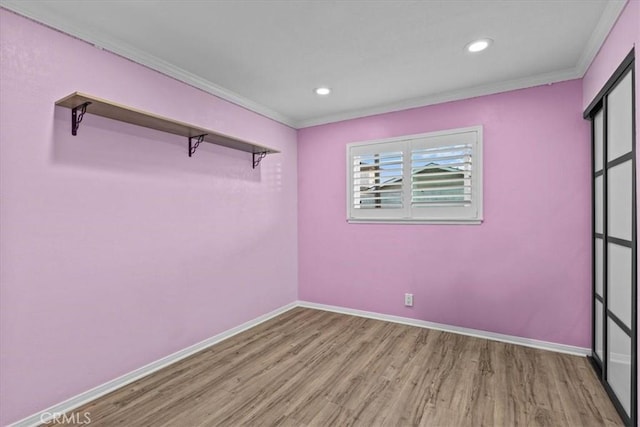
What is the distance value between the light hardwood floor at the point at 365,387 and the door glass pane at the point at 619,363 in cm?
12

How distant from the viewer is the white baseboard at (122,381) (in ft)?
6.19

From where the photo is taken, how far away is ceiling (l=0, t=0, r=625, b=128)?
192 cm

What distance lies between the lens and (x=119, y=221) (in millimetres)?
2303

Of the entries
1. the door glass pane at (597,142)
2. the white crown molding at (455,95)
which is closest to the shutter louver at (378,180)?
the white crown molding at (455,95)

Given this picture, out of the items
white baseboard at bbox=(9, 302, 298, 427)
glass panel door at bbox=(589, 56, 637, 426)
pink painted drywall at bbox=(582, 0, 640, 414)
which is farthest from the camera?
white baseboard at bbox=(9, 302, 298, 427)

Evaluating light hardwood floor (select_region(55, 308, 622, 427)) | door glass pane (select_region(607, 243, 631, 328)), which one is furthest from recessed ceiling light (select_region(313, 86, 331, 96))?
door glass pane (select_region(607, 243, 631, 328))

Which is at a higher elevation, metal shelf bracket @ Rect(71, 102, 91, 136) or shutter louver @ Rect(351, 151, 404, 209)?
metal shelf bracket @ Rect(71, 102, 91, 136)

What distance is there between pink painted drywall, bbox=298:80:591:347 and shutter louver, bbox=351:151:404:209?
21cm

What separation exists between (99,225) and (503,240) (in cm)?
345

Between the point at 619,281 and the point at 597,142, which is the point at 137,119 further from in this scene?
the point at 597,142

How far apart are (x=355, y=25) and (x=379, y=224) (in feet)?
7.18

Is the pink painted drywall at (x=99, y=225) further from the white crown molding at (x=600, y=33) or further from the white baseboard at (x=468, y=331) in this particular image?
the white crown molding at (x=600, y=33)

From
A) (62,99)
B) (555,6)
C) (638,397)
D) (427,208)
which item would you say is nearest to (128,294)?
(62,99)

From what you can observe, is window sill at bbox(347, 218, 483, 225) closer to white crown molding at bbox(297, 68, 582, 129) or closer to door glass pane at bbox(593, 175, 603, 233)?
door glass pane at bbox(593, 175, 603, 233)
